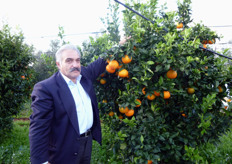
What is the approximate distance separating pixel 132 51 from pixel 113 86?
0.57 metres

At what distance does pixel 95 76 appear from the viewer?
2.35 m

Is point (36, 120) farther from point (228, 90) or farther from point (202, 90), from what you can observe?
point (228, 90)

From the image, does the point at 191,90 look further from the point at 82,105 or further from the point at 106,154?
the point at 106,154

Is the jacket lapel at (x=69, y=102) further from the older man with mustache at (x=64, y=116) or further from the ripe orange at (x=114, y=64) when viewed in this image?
the ripe orange at (x=114, y=64)

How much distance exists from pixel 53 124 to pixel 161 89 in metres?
1.15

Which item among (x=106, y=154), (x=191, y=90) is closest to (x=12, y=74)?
(x=106, y=154)

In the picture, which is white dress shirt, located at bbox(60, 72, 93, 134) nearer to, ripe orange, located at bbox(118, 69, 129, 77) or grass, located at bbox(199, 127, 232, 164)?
ripe orange, located at bbox(118, 69, 129, 77)

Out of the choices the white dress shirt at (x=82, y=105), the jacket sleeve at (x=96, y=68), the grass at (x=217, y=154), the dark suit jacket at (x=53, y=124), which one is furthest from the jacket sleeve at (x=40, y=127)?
the grass at (x=217, y=154)

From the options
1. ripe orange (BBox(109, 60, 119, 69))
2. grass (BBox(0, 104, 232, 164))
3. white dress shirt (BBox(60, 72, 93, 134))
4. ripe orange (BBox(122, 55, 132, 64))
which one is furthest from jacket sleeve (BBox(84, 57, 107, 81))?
grass (BBox(0, 104, 232, 164))

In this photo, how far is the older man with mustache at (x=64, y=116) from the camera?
5.67 feet

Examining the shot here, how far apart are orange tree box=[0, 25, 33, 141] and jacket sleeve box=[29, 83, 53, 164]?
8.42 ft

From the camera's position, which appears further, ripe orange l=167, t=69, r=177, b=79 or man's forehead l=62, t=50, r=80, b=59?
man's forehead l=62, t=50, r=80, b=59

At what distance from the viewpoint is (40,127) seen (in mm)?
1718

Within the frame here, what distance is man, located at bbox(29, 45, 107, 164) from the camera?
5.67 feet
